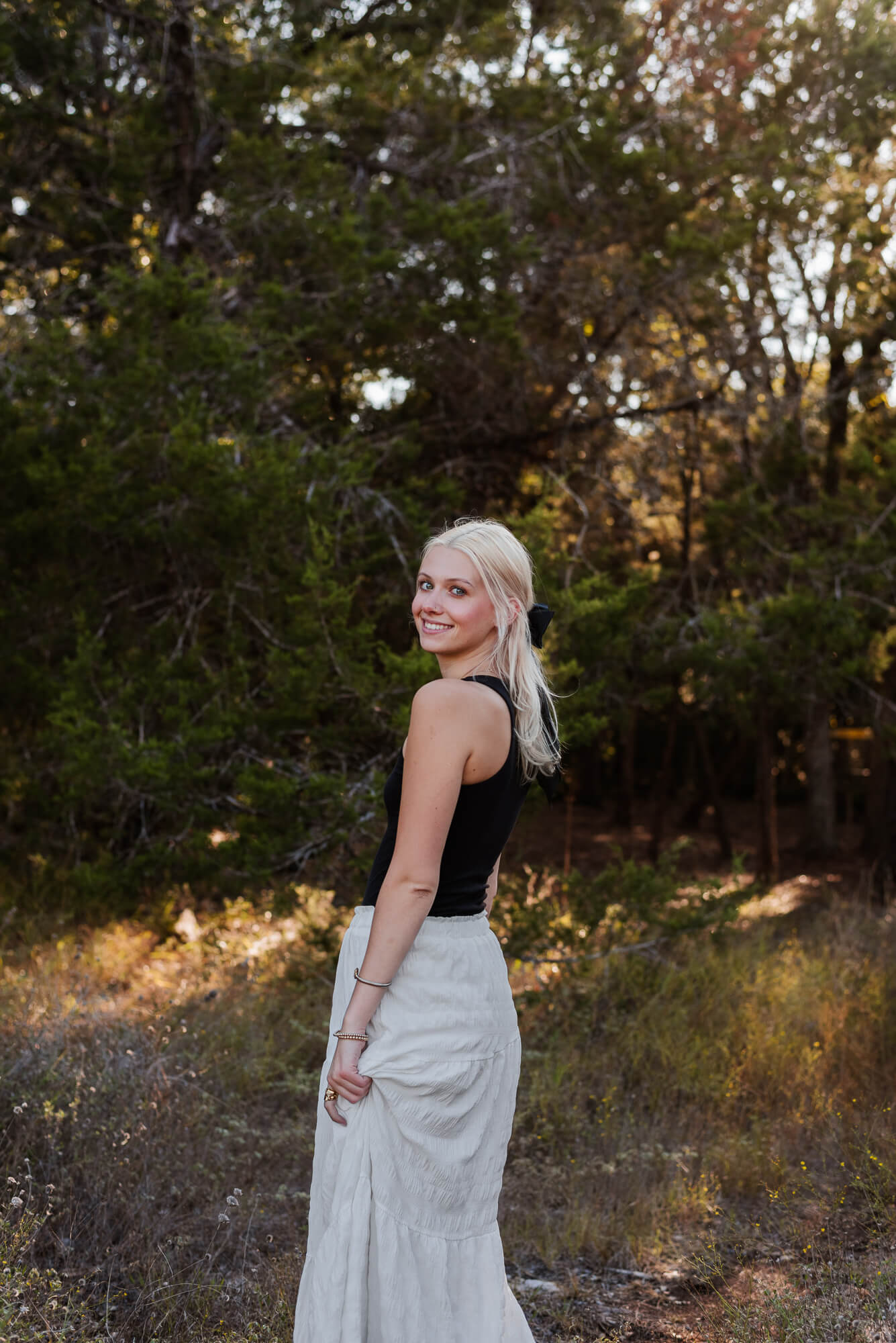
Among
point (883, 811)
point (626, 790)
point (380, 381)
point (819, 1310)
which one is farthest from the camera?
point (626, 790)

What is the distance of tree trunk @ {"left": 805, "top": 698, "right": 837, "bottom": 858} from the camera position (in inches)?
427

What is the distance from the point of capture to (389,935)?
6.61 ft

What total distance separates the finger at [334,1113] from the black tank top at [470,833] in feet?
1.29

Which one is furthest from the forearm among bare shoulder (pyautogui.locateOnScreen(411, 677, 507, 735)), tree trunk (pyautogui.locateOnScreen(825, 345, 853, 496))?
tree trunk (pyautogui.locateOnScreen(825, 345, 853, 496))

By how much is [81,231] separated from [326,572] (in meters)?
3.93

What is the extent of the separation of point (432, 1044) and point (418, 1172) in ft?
0.79

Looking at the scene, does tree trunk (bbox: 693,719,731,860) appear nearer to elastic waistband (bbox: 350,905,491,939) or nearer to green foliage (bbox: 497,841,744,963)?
green foliage (bbox: 497,841,744,963)

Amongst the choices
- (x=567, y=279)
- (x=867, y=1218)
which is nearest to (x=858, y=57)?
(x=567, y=279)

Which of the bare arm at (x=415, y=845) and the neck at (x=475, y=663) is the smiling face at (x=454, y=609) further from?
the bare arm at (x=415, y=845)

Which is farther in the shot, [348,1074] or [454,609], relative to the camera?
[454,609]

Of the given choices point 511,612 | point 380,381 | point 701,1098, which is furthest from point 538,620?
point 380,381

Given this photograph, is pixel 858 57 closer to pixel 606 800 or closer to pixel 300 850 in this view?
pixel 300 850

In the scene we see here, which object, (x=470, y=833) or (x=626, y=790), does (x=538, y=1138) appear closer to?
(x=470, y=833)

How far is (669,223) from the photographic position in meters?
7.30
